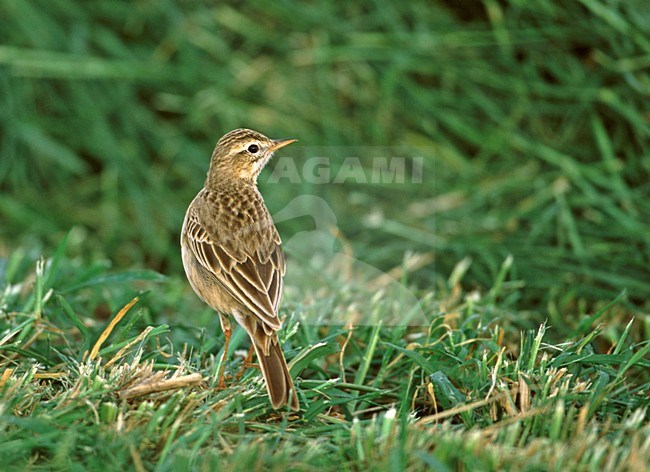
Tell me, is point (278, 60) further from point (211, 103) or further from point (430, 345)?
point (430, 345)

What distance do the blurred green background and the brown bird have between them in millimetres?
2192

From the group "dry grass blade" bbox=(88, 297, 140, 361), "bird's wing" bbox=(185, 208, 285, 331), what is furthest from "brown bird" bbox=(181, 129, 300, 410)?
"dry grass blade" bbox=(88, 297, 140, 361)

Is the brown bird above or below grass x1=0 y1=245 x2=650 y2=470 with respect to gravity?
above

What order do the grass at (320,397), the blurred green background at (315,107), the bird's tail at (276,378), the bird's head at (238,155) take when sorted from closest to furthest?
the grass at (320,397) → the bird's tail at (276,378) → the bird's head at (238,155) → the blurred green background at (315,107)

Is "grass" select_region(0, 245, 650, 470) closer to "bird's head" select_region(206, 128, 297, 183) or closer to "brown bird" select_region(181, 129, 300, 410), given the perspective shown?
"brown bird" select_region(181, 129, 300, 410)

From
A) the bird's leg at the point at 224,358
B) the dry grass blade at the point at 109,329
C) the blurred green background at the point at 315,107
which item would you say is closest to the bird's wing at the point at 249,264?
the bird's leg at the point at 224,358

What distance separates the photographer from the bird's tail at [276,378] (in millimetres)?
2824

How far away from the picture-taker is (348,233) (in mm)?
5680

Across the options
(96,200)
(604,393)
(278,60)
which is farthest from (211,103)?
(604,393)

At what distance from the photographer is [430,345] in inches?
136

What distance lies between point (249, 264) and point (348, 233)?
2664mm

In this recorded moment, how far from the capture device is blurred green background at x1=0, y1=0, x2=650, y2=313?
5562 mm

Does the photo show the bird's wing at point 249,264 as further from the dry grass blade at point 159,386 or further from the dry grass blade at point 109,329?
the dry grass blade at point 109,329

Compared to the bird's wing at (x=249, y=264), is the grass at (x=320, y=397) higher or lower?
lower
